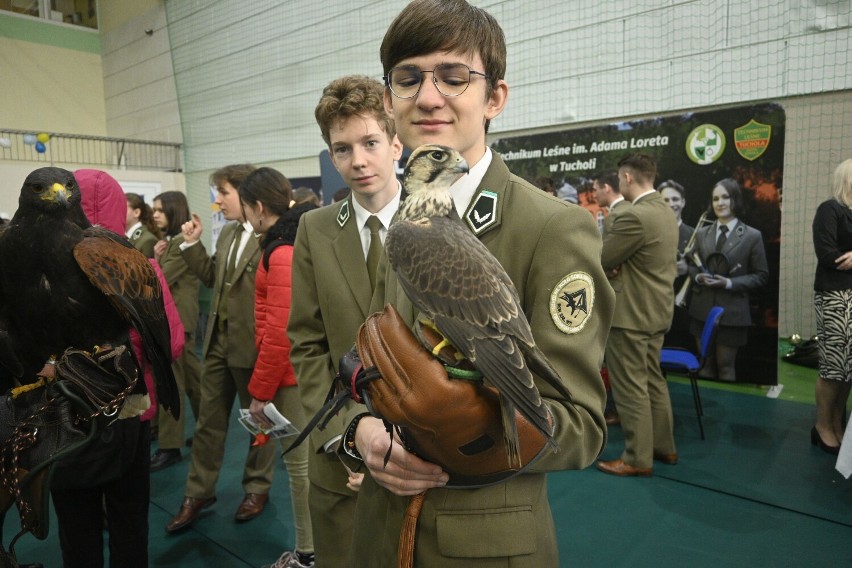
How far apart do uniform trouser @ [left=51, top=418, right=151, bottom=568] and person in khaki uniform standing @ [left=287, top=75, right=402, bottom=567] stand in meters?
0.74

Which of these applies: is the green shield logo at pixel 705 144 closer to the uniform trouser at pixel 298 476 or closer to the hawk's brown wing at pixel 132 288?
the uniform trouser at pixel 298 476

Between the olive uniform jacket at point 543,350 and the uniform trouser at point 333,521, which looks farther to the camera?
the uniform trouser at point 333,521

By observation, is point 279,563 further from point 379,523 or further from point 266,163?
point 266,163

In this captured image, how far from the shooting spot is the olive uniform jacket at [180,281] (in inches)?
171

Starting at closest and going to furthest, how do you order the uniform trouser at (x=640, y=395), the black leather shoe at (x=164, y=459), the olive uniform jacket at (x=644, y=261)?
the uniform trouser at (x=640, y=395) < the olive uniform jacket at (x=644, y=261) < the black leather shoe at (x=164, y=459)

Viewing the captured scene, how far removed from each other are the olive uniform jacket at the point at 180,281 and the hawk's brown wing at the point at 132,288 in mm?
2725

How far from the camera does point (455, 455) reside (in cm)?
92

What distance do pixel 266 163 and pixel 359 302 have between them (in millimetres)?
8228

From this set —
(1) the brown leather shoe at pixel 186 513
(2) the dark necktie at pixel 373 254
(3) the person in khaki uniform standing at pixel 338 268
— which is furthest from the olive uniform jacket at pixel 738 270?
(1) the brown leather shoe at pixel 186 513

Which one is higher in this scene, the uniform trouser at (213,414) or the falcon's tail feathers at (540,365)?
the falcon's tail feathers at (540,365)

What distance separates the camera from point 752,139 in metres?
4.83

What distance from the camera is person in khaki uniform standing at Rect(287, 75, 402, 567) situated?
5.41 ft

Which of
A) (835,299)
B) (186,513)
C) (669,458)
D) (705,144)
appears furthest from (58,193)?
(705,144)

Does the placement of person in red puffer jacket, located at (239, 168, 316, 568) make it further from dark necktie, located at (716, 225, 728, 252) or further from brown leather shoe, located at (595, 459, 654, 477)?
dark necktie, located at (716, 225, 728, 252)
